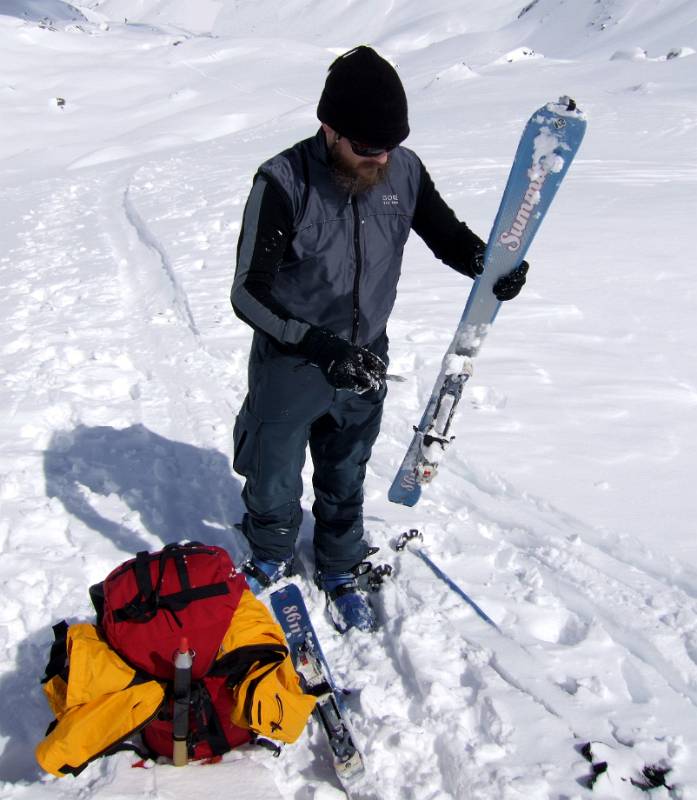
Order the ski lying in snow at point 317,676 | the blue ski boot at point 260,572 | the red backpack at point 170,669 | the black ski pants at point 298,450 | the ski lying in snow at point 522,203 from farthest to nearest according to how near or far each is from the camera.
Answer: the blue ski boot at point 260,572 → the ski lying in snow at point 522,203 → the black ski pants at point 298,450 → the ski lying in snow at point 317,676 → the red backpack at point 170,669

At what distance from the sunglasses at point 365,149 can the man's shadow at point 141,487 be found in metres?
1.96

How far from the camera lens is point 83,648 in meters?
2.10

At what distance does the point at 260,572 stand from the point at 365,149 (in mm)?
1784

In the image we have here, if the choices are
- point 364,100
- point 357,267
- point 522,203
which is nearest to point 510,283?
point 522,203

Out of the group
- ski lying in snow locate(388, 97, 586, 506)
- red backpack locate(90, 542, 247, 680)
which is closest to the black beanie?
ski lying in snow locate(388, 97, 586, 506)

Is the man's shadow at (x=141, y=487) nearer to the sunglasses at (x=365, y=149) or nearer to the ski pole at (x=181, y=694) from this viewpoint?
the ski pole at (x=181, y=694)

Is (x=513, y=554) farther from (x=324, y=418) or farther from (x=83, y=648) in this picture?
(x=83, y=648)

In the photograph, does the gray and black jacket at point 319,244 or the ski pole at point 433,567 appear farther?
the ski pole at point 433,567

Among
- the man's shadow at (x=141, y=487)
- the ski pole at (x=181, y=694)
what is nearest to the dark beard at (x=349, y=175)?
the ski pole at (x=181, y=694)

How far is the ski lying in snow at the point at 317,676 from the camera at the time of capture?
7.36 ft

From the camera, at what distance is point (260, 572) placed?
9.93 feet

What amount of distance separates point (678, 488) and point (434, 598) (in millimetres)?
1572

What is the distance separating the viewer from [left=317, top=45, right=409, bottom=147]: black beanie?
7.11 feet

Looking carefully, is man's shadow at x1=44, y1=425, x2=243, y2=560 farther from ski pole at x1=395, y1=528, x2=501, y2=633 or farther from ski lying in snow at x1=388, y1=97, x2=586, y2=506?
ski lying in snow at x1=388, y1=97, x2=586, y2=506
